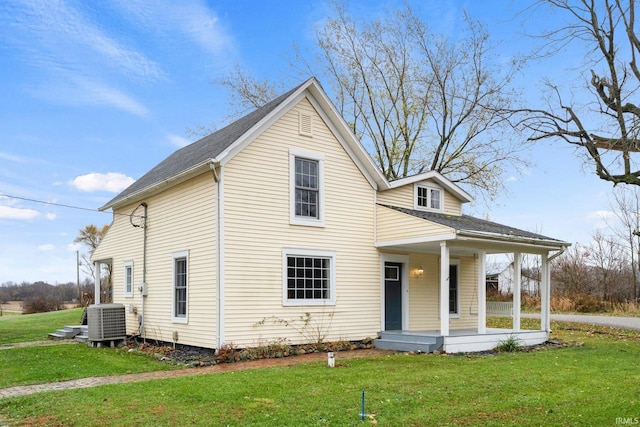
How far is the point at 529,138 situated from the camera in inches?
565

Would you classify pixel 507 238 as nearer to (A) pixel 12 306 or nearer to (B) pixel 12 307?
(B) pixel 12 307

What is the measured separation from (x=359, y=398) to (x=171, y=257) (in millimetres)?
8210

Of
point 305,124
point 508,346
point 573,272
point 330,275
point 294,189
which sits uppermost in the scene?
point 305,124

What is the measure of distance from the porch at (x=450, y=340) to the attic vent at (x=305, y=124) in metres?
5.78

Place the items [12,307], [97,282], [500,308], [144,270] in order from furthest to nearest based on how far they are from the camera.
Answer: [12,307]
[97,282]
[500,308]
[144,270]

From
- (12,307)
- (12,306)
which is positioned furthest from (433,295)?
(12,306)

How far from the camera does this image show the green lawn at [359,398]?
265 inches

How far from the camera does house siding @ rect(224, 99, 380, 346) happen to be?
12.7 meters

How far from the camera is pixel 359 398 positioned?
25.3ft

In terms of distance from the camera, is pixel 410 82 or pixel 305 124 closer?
pixel 305 124

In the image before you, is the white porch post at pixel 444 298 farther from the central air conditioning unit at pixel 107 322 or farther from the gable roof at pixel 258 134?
the central air conditioning unit at pixel 107 322

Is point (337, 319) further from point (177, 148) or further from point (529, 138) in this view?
point (177, 148)

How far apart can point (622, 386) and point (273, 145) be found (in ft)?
29.2

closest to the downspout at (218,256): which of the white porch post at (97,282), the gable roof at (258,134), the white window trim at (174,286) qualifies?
the gable roof at (258,134)
